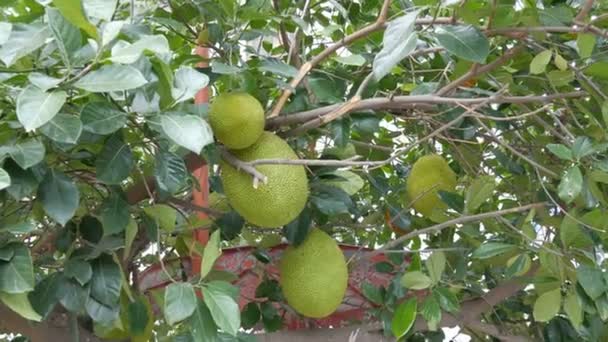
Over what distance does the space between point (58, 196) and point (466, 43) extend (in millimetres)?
511

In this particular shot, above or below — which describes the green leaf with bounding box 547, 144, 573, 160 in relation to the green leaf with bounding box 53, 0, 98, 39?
below

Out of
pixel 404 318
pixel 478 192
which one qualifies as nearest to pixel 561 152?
pixel 478 192

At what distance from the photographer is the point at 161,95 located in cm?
83

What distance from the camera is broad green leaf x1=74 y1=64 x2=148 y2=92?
677 mm

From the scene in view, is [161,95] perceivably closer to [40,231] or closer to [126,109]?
[126,109]

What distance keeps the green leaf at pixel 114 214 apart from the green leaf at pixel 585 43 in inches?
25.9

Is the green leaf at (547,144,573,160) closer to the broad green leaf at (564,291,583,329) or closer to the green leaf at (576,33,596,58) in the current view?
the green leaf at (576,33,596,58)

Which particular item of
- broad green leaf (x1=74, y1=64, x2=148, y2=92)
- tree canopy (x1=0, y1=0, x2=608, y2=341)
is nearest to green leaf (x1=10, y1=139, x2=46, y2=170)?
tree canopy (x1=0, y1=0, x2=608, y2=341)

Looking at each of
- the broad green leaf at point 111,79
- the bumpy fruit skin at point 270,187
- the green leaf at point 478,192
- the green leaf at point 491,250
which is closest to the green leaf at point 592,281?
the green leaf at point 491,250

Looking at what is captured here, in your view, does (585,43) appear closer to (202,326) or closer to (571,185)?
(571,185)

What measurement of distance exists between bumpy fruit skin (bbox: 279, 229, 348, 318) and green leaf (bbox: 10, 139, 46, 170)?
566 millimetres

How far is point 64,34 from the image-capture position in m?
0.69

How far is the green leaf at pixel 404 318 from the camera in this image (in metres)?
1.19

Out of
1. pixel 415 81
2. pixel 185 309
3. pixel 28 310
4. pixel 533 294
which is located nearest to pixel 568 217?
pixel 415 81
